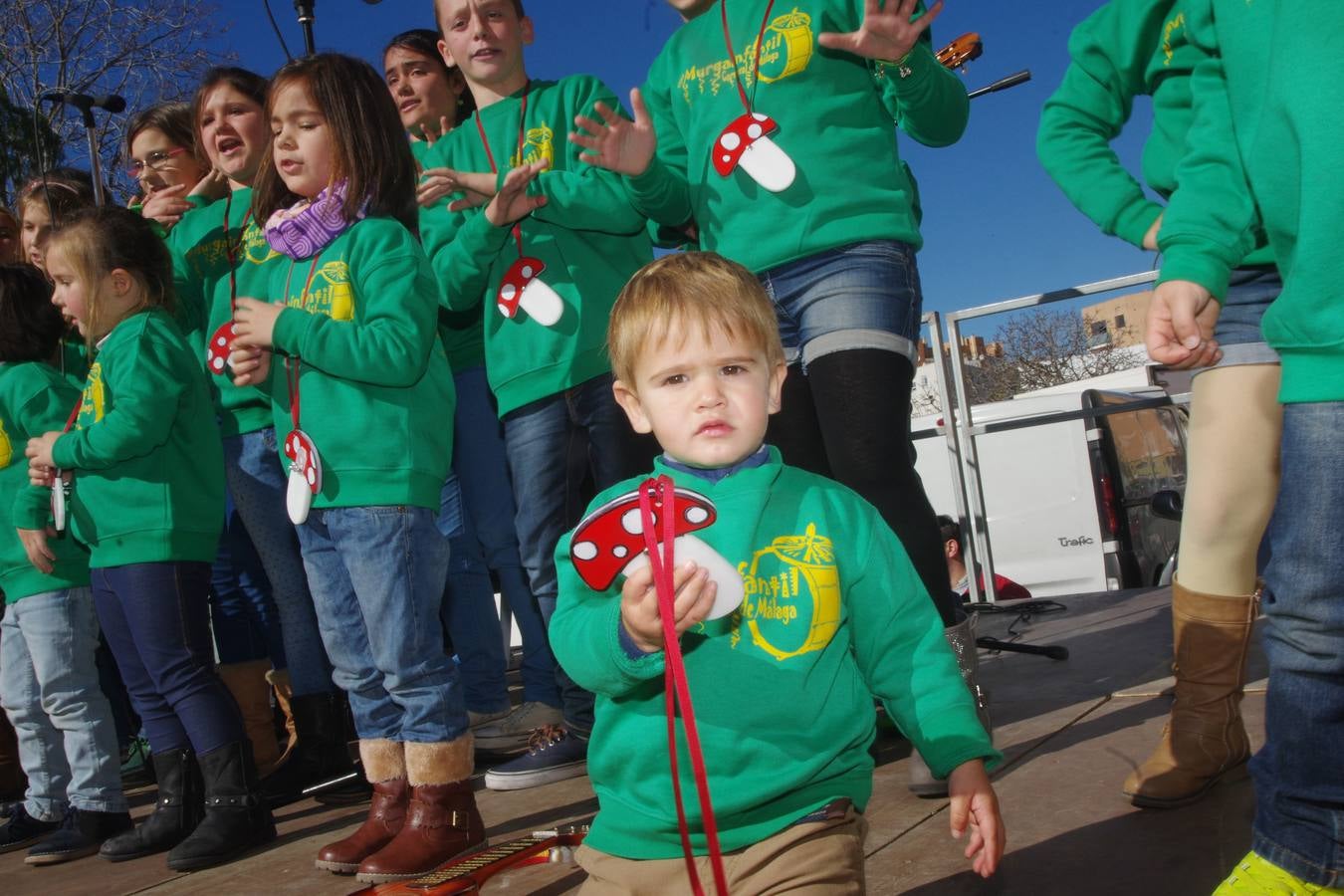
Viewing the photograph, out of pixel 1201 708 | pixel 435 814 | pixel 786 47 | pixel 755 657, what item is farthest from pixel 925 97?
pixel 435 814

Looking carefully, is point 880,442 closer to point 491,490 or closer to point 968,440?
point 491,490

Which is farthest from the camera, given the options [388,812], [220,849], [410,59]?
[410,59]

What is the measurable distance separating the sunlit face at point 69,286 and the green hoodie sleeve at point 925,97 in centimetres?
234

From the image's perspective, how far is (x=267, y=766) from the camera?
12.2 ft

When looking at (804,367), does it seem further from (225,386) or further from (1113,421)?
(1113,421)

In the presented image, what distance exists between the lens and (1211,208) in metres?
1.78

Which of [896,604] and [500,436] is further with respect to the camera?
[500,436]

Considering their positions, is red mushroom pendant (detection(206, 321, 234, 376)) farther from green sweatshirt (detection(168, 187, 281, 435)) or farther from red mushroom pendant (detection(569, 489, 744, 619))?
red mushroom pendant (detection(569, 489, 744, 619))

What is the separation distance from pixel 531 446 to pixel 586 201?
69cm

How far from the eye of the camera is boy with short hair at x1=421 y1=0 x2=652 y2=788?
306 centimetres

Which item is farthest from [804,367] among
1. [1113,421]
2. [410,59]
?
[1113,421]

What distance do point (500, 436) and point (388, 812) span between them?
4.57ft

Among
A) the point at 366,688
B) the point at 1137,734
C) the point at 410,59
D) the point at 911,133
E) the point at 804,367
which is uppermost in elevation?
the point at 410,59

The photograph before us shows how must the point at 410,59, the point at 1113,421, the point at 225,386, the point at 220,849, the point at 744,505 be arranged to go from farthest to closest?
the point at 1113,421
the point at 410,59
the point at 225,386
the point at 220,849
the point at 744,505
